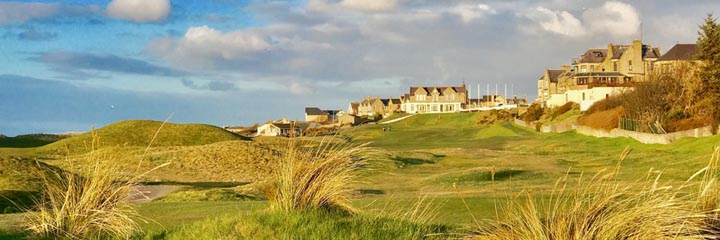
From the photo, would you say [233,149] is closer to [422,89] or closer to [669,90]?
[669,90]

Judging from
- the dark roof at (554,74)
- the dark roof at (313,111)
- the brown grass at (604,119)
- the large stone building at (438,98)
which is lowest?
the brown grass at (604,119)

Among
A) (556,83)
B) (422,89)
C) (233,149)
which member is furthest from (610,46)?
(233,149)

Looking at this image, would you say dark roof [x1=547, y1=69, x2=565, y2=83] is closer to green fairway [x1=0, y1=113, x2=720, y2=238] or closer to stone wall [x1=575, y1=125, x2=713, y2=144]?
green fairway [x1=0, y1=113, x2=720, y2=238]

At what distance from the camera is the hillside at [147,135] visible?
50.4 meters

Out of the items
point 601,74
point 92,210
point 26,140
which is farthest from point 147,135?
point 601,74

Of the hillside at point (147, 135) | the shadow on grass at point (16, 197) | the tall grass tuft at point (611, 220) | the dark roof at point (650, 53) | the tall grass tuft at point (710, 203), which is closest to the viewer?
the tall grass tuft at point (611, 220)

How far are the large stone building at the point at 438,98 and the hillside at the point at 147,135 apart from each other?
10457 cm

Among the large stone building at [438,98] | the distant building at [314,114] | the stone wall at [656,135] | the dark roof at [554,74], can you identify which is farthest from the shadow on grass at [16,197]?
the distant building at [314,114]

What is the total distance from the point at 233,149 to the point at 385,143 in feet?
110

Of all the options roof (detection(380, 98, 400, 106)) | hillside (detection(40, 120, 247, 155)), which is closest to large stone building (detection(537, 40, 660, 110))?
hillside (detection(40, 120, 247, 155))

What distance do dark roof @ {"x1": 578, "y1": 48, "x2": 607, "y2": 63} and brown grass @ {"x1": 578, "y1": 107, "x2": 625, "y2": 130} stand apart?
4269 centimetres

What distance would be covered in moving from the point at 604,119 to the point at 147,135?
3778 cm

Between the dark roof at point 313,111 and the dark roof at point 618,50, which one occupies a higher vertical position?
the dark roof at point 618,50

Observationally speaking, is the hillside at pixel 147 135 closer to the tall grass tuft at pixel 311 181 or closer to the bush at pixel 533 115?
the tall grass tuft at pixel 311 181
